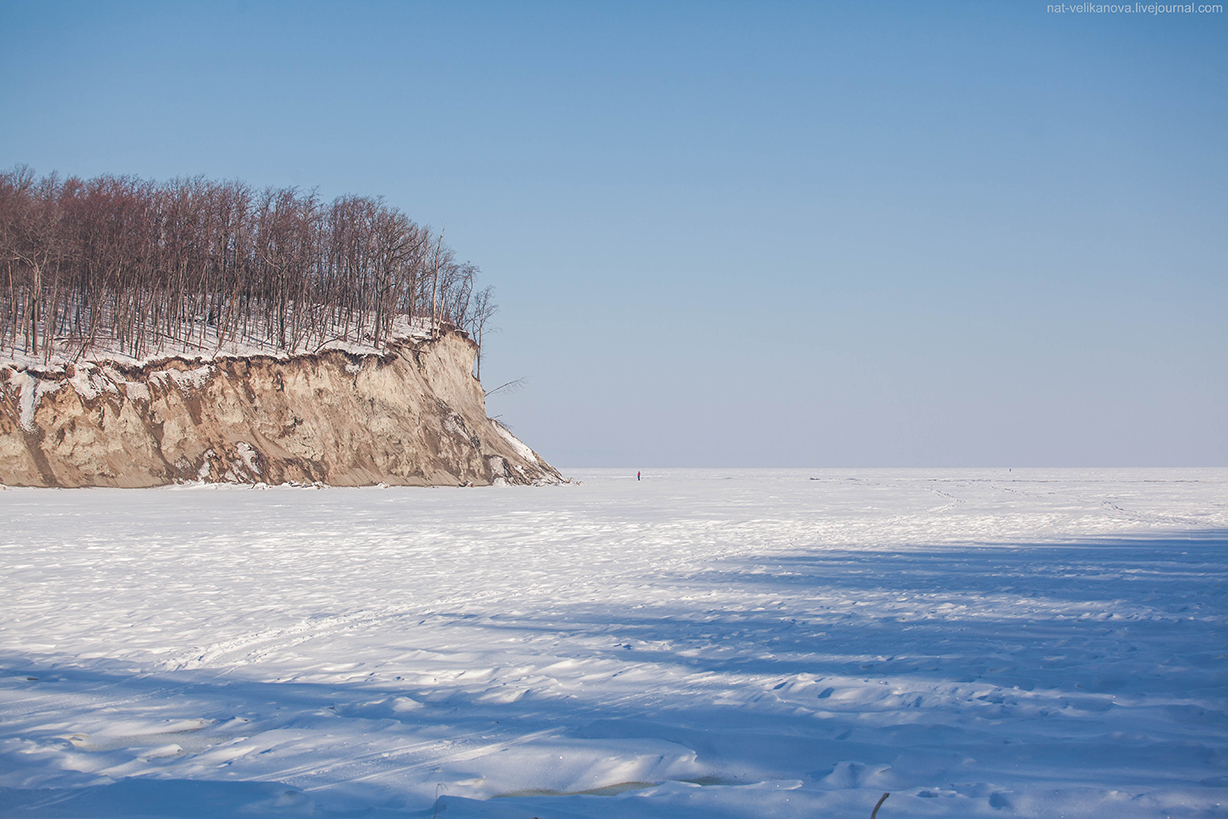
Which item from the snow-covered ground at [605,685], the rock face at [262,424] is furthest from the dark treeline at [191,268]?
the snow-covered ground at [605,685]

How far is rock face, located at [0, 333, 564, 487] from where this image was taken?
3219 centimetres

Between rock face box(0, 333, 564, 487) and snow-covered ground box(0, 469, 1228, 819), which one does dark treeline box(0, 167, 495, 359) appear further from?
snow-covered ground box(0, 469, 1228, 819)

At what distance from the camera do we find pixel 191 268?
43156 mm

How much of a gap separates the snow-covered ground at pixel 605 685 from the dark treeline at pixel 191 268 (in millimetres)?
30515

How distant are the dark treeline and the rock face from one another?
89.2 inches

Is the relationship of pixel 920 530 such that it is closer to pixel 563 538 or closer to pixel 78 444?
pixel 563 538

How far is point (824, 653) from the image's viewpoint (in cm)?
649

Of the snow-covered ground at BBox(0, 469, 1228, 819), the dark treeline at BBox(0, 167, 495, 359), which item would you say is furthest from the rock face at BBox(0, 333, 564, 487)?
the snow-covered ground at BBox(0, 469, 1228, 819)

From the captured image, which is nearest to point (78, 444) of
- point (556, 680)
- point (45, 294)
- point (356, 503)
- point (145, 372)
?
point (145, 372)

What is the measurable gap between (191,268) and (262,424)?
1095 centimetres

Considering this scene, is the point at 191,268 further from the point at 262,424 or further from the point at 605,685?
the point at 605,685

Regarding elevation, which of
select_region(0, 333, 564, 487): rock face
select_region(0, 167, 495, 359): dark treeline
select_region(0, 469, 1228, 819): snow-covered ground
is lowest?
select_region(0, 469, 1228, 819): snow-covered ground

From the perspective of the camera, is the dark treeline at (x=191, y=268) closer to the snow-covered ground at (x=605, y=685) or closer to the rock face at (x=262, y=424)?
the rock face at (x=262, y=424)

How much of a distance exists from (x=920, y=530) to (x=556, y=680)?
1511 cm
